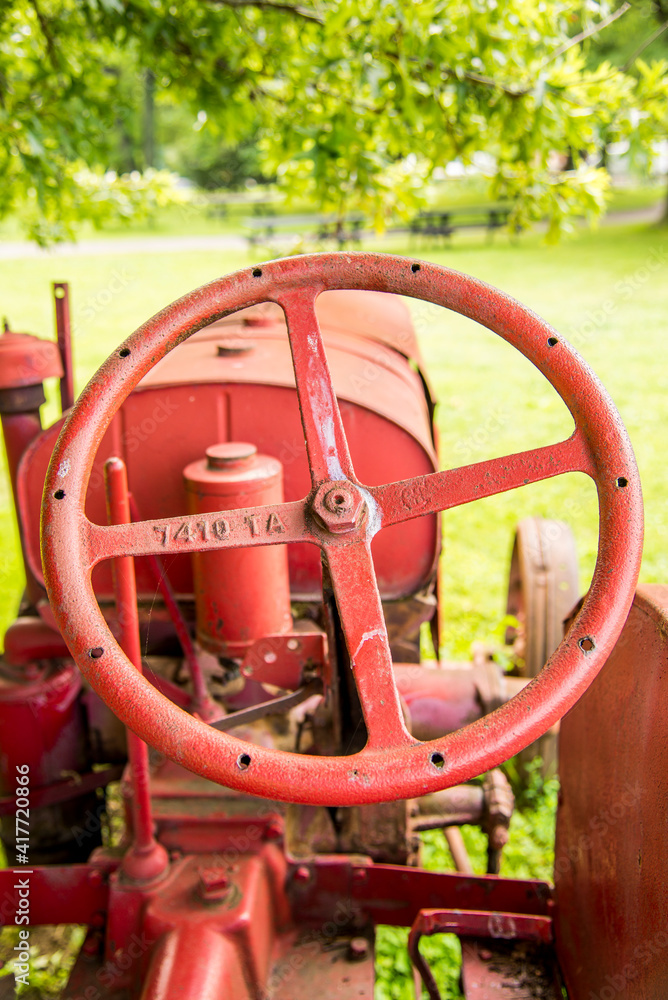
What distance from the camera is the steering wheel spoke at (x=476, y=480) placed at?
3.70 ft

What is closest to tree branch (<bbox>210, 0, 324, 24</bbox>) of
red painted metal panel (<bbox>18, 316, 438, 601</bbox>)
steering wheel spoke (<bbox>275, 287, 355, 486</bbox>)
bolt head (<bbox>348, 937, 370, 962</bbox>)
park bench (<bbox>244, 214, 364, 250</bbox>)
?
red painted metal panel (<bbox>18, 316, 438, 601</bbox>)

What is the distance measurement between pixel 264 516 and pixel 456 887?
1.01m

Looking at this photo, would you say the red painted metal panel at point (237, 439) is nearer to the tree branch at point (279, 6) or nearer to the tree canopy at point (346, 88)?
the tree canopy at point (346, 88)

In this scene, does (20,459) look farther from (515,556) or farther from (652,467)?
(652,467)

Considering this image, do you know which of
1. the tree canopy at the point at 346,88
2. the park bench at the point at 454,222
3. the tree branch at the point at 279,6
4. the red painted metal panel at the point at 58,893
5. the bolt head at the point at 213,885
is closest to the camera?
the bolt head at the point at 213,885

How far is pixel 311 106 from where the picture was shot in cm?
280

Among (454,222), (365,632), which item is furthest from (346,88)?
(454,222)

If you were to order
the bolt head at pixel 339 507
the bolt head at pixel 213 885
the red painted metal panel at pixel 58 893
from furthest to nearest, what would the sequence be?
the red painted metal panel at pixel 58 893 < the bolt head at pixel 213 885 < the bolt head at pixel 339 507

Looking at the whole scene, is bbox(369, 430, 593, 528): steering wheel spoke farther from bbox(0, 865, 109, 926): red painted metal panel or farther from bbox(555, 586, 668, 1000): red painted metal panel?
bbox(0, 865, 109, 926): red painted metal panel

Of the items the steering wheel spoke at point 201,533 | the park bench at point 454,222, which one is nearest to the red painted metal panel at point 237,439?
the steering wheel spoke at point 201,533

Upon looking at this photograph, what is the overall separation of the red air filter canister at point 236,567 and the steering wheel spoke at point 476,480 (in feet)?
1.46

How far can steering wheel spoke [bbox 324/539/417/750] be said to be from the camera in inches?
42.2

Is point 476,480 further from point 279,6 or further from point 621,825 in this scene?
point 279,6

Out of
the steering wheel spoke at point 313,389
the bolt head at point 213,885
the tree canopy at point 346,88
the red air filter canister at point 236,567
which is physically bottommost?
the bolt head at point 213,885
